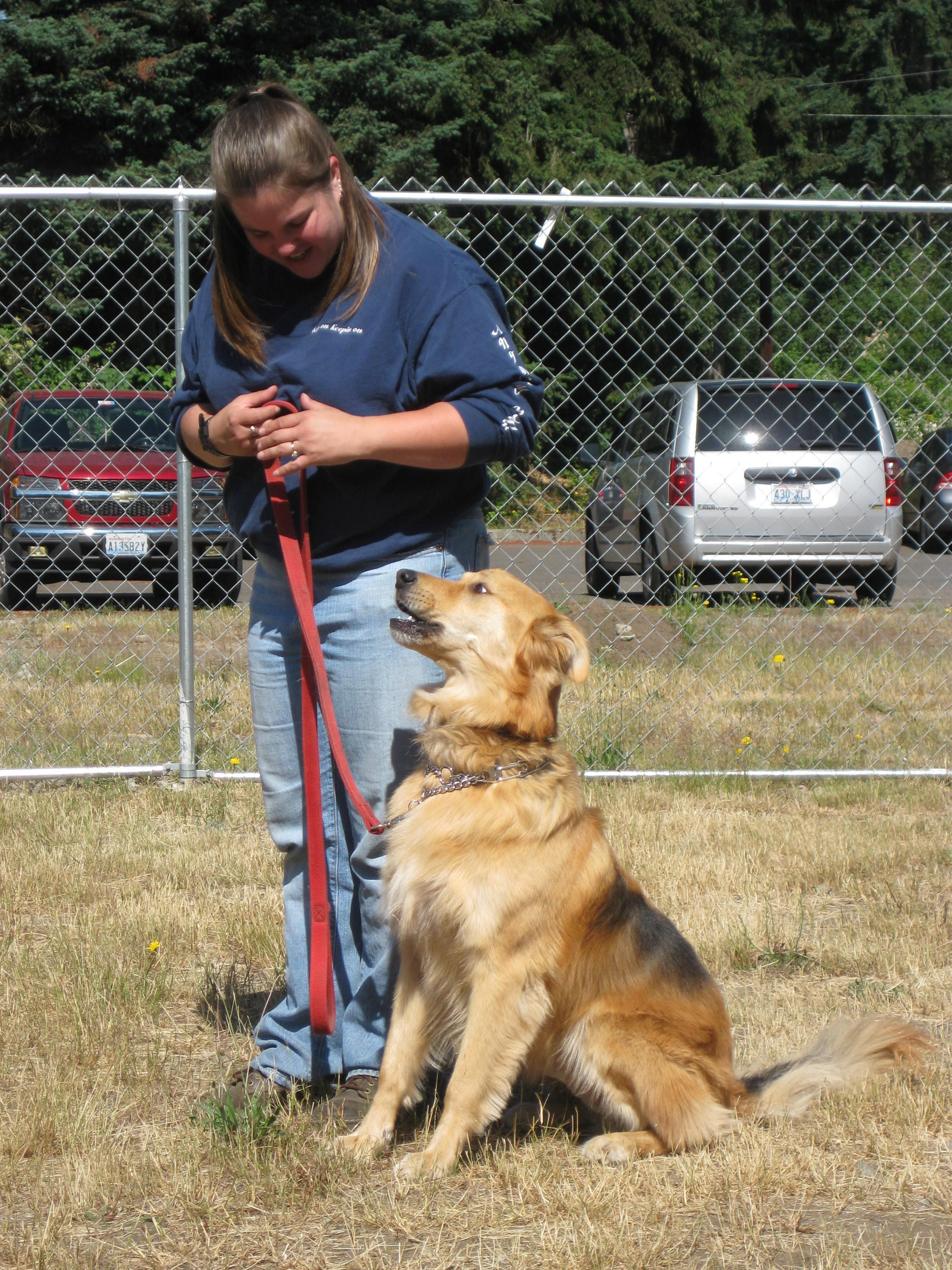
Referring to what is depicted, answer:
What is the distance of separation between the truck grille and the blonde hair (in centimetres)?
519

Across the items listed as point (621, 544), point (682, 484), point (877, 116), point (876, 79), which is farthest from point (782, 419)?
point (876, 79)

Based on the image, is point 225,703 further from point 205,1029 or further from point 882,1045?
point 882,1045

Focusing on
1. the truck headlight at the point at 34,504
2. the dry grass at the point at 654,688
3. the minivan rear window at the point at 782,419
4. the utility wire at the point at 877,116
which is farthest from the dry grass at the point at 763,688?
the utility wire at the point at 877,116

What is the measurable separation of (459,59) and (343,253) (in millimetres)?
17827

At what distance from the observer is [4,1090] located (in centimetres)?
286

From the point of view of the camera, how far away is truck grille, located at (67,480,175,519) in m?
7.76

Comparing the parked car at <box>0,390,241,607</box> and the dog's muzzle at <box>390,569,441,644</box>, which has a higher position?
the dog's muzzle at <box>390,569,441,644</box>

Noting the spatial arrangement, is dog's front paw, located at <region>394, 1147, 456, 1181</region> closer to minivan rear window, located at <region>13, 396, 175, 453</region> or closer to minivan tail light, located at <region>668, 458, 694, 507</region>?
minivan tail light, located at <region>668, 458, 694, 507</region>

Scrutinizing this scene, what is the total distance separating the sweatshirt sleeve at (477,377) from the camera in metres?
2.51

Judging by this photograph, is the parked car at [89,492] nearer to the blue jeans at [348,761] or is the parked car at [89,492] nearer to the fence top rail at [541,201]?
the fence top rail at [541,201]

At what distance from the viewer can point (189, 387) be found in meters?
2.82

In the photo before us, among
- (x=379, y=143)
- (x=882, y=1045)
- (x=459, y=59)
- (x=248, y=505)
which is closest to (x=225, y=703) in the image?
(x=248, y=505)

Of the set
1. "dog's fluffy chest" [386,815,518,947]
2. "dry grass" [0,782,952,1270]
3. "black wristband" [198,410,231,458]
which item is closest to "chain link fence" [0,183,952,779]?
"dry grass" [0,782,952,1270]

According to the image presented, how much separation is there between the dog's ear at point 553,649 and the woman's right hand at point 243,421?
770 mm
